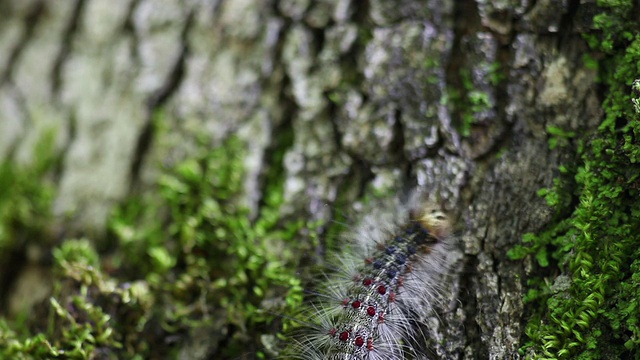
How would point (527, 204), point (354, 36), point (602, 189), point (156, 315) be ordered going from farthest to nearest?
point (354, 36) → point (156, 315) → point (527, 204) → point (602, 189)

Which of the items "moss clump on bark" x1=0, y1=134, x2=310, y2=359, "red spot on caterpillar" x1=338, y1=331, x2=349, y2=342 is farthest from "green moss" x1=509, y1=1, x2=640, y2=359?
"moss clump on bark" x1=0, y1=134, x2=310, y2=359

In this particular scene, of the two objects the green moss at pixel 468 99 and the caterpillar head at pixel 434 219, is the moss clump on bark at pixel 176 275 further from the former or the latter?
the green moss at pixel 468 99

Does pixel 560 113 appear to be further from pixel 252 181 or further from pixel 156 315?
pixel 156 315

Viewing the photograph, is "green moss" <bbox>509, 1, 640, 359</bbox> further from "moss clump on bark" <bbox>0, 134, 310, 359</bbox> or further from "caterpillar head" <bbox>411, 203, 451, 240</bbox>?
"moss clump on bark" <bbox>0, 134, 310, 359</bbox>

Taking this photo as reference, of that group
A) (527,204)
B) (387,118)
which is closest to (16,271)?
(387,118)

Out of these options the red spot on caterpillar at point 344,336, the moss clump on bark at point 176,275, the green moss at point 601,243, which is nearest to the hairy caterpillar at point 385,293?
the red spot on caterpillar at point 344,336
